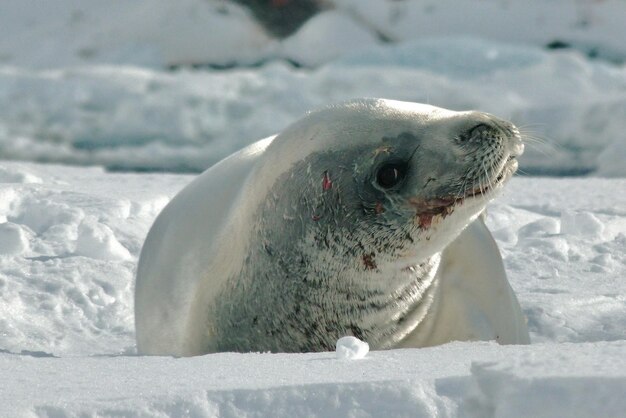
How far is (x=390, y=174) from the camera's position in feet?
8.77

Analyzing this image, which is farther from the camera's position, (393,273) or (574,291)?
(574,291)

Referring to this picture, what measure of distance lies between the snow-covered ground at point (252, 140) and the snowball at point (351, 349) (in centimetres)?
4

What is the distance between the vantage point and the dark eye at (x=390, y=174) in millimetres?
2672

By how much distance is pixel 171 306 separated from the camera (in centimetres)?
303

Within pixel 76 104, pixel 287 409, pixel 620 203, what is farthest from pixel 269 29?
pixel 287 409

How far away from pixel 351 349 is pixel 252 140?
5667 mm

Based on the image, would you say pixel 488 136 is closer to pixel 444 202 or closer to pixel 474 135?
pixel 474 135

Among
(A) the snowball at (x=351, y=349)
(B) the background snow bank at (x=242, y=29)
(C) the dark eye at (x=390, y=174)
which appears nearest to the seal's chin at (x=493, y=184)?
(C) the dark eye at (x=390, y=174)

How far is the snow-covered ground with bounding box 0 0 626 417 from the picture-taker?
181cm

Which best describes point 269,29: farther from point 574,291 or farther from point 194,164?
point 574,291

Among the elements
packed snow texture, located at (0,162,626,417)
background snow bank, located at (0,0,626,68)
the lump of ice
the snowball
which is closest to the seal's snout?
packed snow texture, located at (0,162,626,417)

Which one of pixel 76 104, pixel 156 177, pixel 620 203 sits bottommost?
pixel 76 104

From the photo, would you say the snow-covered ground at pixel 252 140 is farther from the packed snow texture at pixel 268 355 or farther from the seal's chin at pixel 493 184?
the seal's chin at pixel 493 184

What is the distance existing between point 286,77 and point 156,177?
3.44 metres
